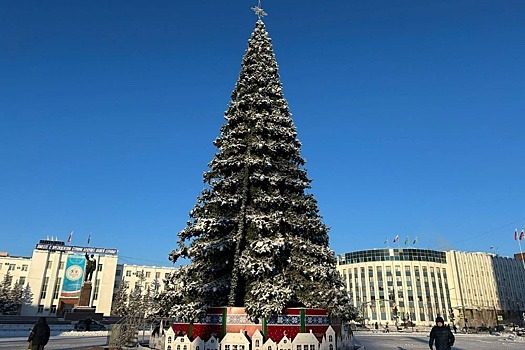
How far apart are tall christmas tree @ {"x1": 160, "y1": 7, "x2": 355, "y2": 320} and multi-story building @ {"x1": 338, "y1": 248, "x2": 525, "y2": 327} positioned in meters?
96.1

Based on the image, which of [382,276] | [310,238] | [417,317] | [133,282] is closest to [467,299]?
[417,317]

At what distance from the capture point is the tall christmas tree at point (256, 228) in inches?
649

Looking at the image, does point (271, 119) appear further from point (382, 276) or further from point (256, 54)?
point (382, 276)

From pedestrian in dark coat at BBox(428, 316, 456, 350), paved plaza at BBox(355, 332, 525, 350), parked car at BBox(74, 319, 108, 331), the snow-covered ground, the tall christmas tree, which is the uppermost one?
the tall christmas tree

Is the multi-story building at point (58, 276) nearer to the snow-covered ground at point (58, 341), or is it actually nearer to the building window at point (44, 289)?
the building window at point (44, 289)

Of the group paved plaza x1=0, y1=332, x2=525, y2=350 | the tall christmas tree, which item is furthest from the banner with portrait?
the tall christmas tree

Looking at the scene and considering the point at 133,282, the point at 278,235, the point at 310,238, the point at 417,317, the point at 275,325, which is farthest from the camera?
the point at 133,282

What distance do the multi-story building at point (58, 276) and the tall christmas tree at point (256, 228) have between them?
78.8m

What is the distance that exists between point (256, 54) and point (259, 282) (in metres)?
12.5

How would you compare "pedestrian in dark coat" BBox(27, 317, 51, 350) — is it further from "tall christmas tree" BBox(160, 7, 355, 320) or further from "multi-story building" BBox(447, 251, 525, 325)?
"multi-story building" BBox(447, 251, 525, 325)

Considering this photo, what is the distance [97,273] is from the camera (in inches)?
4058

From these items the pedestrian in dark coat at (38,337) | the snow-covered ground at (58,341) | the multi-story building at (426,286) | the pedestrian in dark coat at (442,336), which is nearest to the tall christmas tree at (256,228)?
the pedestrian in dark coat at (38,337)

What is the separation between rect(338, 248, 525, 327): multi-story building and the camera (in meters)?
111

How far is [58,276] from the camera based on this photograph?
9994 centimetres
